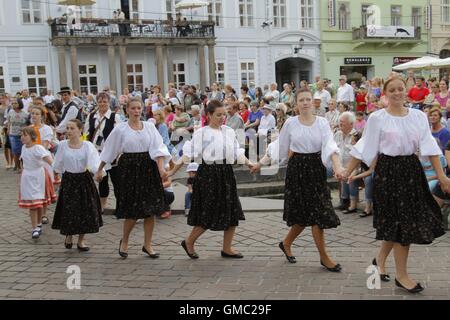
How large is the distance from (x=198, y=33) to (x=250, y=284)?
1006 inches

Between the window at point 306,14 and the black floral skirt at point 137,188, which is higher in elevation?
the window at point 306,14

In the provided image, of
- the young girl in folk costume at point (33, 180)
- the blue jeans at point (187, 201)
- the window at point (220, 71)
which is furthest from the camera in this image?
the window at point (220, 71)

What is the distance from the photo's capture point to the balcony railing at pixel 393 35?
112 feet

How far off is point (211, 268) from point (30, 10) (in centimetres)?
2447

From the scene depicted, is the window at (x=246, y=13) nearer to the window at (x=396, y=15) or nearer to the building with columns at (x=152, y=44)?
the building with columns at (x=152, y=44)

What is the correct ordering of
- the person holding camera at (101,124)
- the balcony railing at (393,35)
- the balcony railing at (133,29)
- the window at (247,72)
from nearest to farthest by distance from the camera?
the person holding camera at (101,124) → the balcony railing at (133,29) → the window at (247,72) → the balcony railing at (393,35)

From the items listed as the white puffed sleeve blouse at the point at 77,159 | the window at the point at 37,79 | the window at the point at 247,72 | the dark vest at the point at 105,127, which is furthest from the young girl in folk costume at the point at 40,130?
the window at the point at 247,72

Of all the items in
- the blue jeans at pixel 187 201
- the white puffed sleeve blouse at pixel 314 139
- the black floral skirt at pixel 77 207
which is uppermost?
the white puffed sleeve blouse at pixel 314 139

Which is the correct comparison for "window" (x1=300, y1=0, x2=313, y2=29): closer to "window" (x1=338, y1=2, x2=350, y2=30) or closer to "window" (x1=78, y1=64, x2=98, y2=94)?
"window" (x1=338, y1=2, x2=350, y2=30)

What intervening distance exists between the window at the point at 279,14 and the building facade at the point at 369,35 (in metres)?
2.69

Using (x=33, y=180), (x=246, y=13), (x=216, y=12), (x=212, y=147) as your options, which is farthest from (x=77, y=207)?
(x=246, y=13)

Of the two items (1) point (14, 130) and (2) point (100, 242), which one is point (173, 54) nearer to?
(1) point (14, 130)

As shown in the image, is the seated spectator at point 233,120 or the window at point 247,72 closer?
the seated spectator at point 233,120
